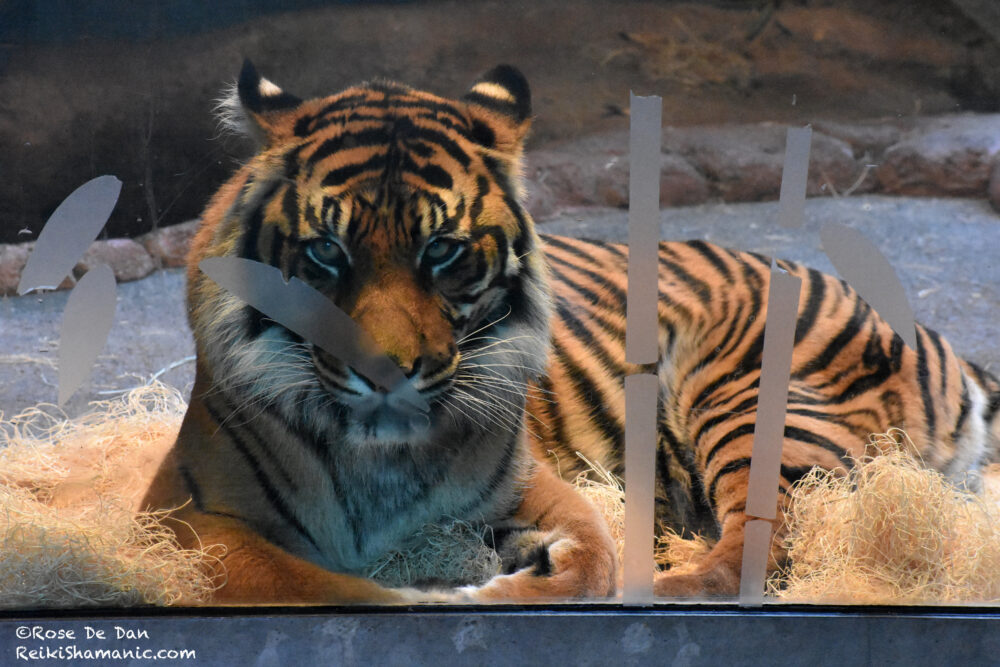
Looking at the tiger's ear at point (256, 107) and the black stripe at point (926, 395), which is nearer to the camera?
the tiger's ear at point (256, 107)

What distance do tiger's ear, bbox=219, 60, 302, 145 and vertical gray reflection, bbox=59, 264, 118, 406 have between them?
0.43 m

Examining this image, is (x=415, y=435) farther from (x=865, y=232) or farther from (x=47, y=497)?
(x=865, y=232)

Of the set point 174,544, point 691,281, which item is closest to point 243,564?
point 174,544

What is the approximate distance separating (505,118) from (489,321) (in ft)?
1.43

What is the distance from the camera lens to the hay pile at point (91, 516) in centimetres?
203

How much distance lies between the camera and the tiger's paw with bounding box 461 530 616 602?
207 centimetres

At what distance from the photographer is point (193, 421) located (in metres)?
2.08

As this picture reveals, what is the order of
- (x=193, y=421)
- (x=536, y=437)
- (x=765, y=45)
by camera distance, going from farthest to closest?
(x=536, y=437)
(x=193, y=421)
(x=765, y=45)

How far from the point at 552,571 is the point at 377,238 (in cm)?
85

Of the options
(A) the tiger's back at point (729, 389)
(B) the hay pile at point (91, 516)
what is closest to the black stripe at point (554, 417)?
(A) the tiger's back at point (729, 389)

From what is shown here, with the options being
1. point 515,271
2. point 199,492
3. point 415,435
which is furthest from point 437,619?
point 515,271

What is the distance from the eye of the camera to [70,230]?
6.42 feet

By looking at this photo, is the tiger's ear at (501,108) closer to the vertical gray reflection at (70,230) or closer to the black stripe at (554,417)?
the black stripe at (554,417)

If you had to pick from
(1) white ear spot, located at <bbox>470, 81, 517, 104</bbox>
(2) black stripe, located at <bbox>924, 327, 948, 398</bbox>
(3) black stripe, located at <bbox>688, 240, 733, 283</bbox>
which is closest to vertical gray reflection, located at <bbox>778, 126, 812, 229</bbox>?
(3) black stripe, located at <bbox>688, 240, 733, 283</bbox>
